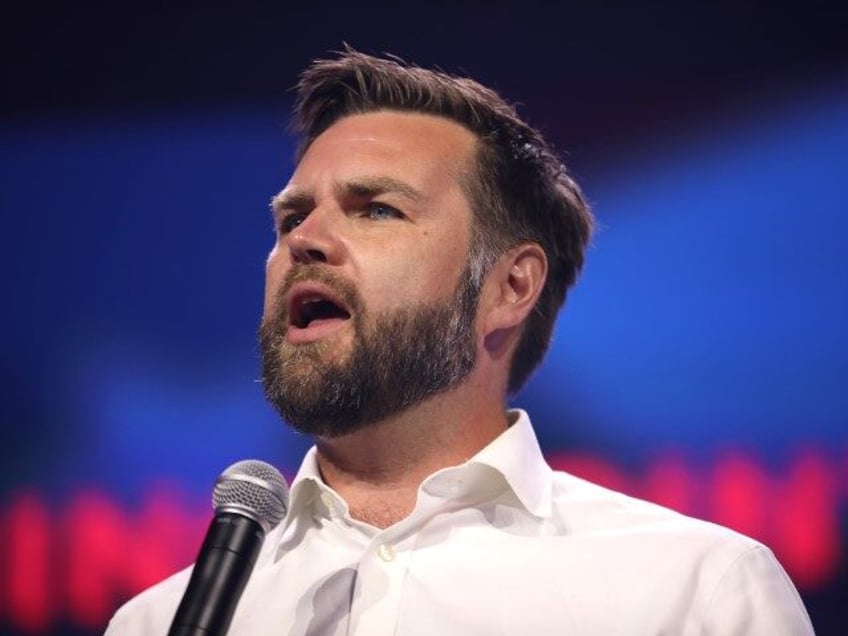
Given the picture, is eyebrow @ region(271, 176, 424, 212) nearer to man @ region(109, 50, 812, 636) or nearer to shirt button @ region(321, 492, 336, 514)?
man @ region(109, 50, 812, 636)

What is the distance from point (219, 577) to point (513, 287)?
1.11 meters

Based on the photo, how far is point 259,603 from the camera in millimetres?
1782

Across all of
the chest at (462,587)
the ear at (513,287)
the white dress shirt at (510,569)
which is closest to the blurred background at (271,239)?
the ear at (513,287)

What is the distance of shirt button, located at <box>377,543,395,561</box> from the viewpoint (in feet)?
5.49

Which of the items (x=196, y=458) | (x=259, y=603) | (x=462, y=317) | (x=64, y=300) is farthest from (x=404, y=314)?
(x=64, y=300)

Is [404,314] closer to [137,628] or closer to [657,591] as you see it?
[657,591]

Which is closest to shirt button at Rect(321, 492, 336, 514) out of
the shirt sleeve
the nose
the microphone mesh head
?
the nose

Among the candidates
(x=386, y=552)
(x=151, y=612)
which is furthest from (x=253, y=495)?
(x=151, y=612)

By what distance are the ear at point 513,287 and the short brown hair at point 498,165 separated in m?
0.03

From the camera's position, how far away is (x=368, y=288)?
1.80m

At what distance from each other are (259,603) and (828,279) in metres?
1.45

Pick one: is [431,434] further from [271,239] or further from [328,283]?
[271,239]

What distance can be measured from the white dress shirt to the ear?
264 mm

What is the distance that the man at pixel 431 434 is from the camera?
164 cm
